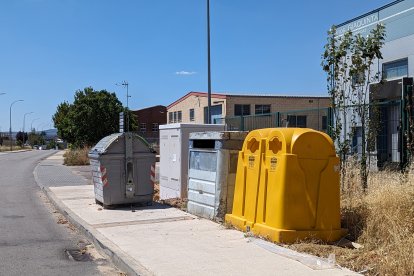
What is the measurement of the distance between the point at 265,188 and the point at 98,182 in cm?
529

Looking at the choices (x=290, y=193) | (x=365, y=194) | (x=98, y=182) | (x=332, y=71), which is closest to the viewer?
(x=290, y=193)

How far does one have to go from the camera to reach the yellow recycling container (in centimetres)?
730

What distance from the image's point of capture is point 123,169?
11531 millimetres

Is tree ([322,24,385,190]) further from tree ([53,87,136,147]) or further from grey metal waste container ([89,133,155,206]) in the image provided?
tree ([53,87,136,147])

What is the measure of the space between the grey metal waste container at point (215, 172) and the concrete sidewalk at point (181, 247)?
32cm

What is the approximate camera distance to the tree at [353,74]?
9.45 meters

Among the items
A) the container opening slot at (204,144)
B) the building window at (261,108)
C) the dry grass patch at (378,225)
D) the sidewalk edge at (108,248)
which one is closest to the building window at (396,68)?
the dry grass patch at (378,225)

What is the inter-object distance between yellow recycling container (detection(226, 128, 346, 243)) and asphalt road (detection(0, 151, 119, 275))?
7.93 ft

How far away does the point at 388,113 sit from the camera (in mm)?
13305

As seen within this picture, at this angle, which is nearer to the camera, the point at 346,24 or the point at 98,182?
the point at 98,182

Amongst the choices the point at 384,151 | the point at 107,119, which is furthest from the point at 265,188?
the point at 107,119

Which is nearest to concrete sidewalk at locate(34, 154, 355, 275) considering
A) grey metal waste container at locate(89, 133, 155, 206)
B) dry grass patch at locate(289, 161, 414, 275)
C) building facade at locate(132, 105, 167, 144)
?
dry grass patch at locate(289, 161, 414, 275)

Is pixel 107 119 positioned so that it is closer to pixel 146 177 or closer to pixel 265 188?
pixel 146 177

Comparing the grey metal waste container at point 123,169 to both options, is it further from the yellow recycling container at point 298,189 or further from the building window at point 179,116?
the building window at point 179,116
